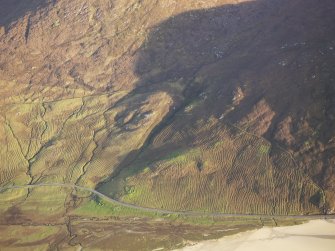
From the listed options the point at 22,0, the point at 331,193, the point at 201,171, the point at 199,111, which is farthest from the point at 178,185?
the point at 22,0

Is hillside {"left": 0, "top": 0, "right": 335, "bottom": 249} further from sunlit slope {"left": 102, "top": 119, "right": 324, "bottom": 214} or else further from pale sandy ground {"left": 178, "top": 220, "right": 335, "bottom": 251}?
pale sandy ground {"left": 178, "top": 220, "right": 335, "bottom": 251}

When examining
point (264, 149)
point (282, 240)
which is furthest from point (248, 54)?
point (282, 240)

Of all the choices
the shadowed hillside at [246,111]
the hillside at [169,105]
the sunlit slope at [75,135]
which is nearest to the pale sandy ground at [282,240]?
the hillside at [169,105]

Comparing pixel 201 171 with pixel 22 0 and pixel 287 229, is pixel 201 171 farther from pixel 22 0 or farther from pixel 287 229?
pixel 22 0

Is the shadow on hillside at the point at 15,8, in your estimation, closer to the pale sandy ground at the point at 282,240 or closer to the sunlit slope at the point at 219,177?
the sunlit slope at the point at 219,177

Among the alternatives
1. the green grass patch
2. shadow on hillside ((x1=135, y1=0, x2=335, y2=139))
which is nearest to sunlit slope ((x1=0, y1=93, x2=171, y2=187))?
shadow on hillside ((x1=135, y1=0, x2=335, y2=139))

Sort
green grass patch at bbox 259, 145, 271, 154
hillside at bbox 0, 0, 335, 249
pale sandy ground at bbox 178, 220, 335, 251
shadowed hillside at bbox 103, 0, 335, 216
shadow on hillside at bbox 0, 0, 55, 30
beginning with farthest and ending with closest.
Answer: shadow on hillside at bbox 0, 0, 55, 30
green grass patch at bbox 259, 145, 271, 154
hillside at bbox 0, 0, 335, 249
shadowed hillside at bbox 103, 0, 335, 216
pale sandy ground at bbox 178, 220, 335, 251
